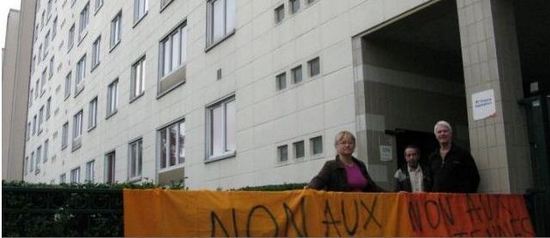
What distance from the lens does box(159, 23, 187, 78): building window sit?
17891mm

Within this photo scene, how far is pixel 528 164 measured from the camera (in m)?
7.71

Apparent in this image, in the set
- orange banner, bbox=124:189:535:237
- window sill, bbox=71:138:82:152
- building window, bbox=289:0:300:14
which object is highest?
building window, bbox=289:0:300:14

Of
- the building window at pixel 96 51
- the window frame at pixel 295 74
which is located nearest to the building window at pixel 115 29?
the building window at pixel 96 51

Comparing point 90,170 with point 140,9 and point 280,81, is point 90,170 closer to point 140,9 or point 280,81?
point 140,9

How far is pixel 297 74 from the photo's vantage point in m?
12.1

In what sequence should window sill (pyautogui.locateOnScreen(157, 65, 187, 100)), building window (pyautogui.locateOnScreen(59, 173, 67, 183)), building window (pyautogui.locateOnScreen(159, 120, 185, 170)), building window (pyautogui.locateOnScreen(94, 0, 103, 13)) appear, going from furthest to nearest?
building window (pyautogui.locateOnScreen(59, 173, 67, 183)) < building window (pyautogui.locateOnScreen(94, 0, 103, 13)) < window sill (pyautogui.locateOnScreen(157, 65, 187, 100)) < building window (pyautogui.locateOnScreen(159, 120, 185, 170))

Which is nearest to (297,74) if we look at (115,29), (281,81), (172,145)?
(281,81)

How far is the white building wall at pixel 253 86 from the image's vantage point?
1093 centimetres

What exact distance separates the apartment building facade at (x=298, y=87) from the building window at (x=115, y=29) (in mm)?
1783

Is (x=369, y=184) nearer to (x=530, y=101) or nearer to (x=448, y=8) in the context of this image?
(x=530, y=101)

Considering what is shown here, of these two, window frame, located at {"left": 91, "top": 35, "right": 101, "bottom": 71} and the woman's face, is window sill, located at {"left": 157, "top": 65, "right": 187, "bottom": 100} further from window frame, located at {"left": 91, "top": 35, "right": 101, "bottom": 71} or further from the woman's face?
the woman's face

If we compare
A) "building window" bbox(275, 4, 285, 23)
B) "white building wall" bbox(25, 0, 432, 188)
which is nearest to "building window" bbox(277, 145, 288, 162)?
"white building wall" bbox(25, 0, 432, 188)

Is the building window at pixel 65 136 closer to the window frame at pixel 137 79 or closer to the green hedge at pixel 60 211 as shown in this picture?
the window frame at pixel 137 79

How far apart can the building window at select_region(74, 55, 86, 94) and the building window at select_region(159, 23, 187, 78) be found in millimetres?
10811
